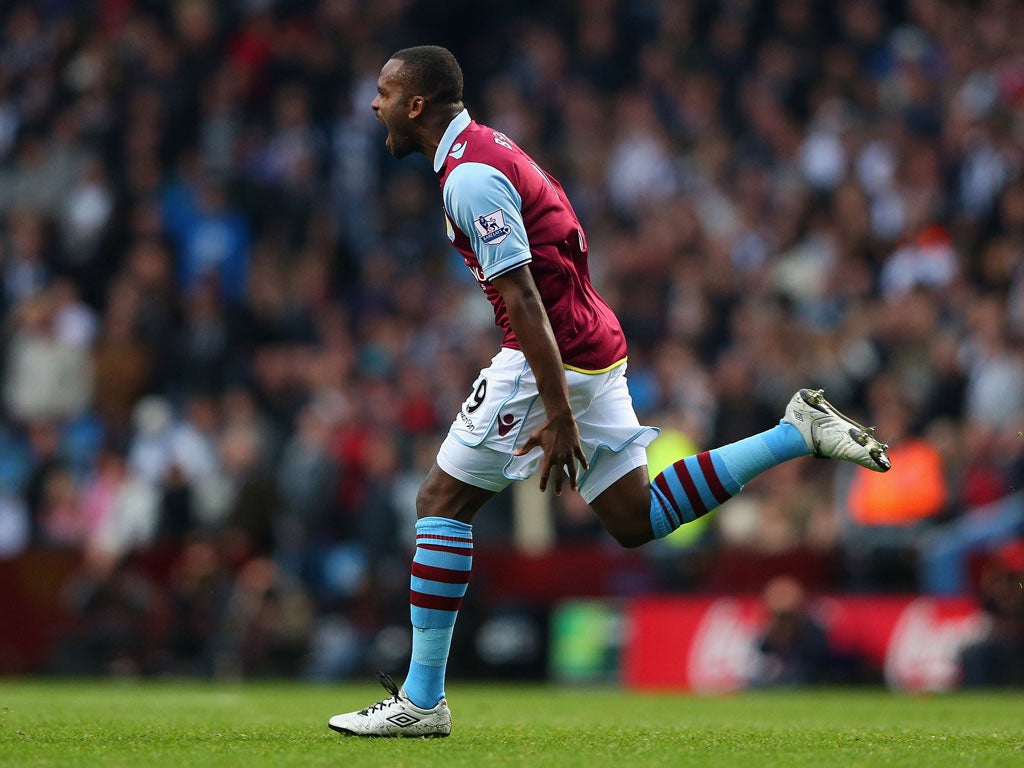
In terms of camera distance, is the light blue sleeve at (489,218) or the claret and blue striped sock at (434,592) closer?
the light blue sleeve at (489,218)

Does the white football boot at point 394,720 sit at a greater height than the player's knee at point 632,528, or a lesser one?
lesser

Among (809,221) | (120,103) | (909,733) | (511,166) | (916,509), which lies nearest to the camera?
(511,166)

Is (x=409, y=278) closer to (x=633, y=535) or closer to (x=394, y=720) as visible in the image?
(x=633, y=535)

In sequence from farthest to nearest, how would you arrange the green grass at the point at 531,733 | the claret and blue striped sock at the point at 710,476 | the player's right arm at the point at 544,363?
the claret and blue striped sock at the point at 710,476 < the player's right arm at the point at 544,363 < the green grass at the point at 531,733

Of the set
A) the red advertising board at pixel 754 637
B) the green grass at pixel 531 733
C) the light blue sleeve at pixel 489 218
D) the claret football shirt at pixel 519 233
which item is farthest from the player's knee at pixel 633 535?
the red advertising board at pixel 754 637

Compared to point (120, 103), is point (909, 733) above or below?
below

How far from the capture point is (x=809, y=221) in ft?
54.9

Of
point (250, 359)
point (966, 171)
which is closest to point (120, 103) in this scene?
point (250, 359)

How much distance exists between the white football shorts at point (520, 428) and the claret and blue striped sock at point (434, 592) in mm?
234

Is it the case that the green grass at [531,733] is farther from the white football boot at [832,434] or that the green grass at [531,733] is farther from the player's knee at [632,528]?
the white football boot at [832,434]

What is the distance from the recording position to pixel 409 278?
18688 mm

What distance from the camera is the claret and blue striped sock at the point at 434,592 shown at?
655 cm

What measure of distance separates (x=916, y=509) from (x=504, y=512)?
3.96 meters

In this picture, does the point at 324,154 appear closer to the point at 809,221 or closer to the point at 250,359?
the point at 250,359
